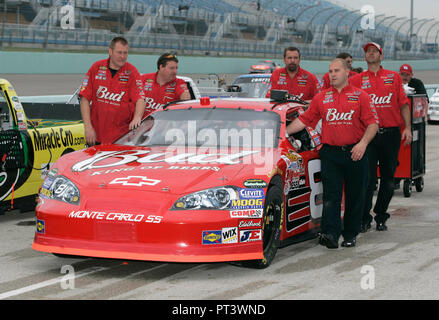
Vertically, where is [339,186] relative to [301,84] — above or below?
below

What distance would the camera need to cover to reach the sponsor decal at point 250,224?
5.68 m

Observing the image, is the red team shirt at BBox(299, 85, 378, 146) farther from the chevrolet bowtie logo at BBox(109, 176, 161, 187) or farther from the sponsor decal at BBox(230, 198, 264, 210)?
the chevrolet bowtie logo at BBox(109, 176, 161, 187)

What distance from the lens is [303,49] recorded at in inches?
2554

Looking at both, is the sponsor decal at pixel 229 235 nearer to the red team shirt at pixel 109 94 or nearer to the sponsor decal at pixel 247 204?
the sponsor decal at pixel 247 204

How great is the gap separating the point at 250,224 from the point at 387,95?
3052 millimetres

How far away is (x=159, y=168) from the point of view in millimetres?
6086

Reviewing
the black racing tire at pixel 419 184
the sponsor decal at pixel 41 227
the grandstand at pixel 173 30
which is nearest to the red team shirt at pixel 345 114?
the sponsor decal at pixel 41 227

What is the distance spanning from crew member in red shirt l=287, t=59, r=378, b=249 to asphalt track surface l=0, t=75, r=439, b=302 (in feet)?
0.88

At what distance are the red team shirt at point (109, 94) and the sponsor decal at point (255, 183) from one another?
270cm

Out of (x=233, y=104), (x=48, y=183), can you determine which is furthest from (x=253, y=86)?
(x=48, y=183)

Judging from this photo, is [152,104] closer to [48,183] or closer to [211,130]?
[211,130]
